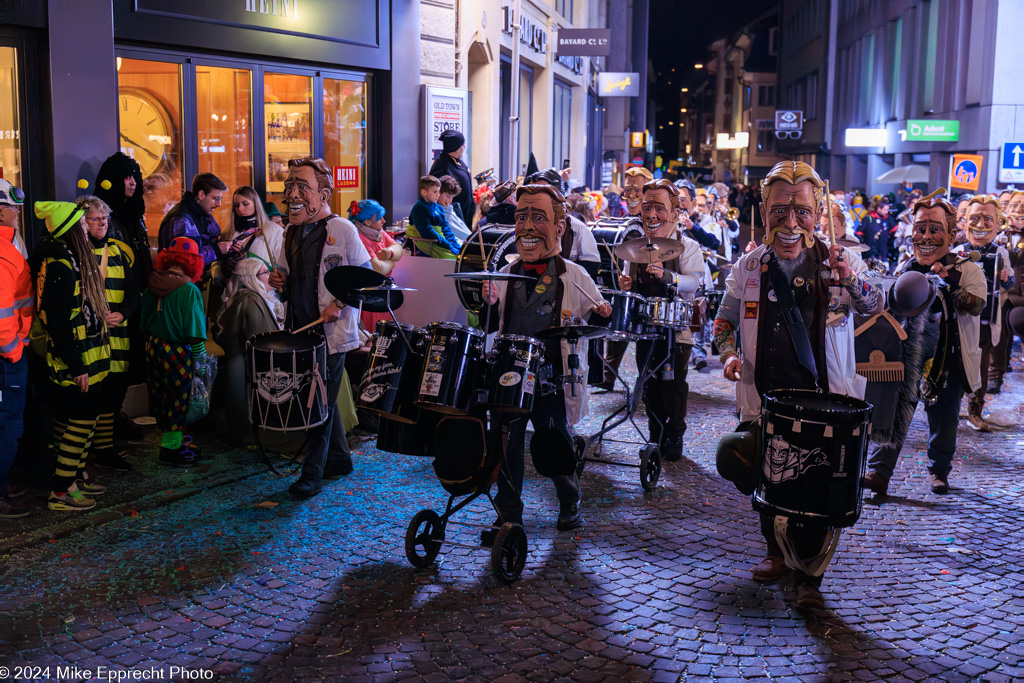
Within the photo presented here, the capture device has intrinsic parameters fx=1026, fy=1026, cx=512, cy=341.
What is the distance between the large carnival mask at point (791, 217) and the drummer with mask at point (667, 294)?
2.32 meters

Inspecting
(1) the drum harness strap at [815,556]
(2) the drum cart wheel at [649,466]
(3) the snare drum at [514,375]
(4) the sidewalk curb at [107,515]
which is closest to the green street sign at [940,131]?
(2) the drum cart wheel at [649,466]

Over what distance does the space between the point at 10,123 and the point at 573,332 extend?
211 inches

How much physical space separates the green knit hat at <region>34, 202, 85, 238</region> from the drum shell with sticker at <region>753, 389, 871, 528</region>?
4.23 meters

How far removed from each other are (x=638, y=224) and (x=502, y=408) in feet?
14.7

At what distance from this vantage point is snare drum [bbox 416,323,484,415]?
5.05m

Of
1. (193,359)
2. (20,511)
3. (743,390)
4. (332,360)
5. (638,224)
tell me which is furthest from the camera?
(638,224)

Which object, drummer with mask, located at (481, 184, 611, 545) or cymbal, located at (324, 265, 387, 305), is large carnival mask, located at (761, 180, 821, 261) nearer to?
drummer with mask, located at (481, 184, 611, 545)

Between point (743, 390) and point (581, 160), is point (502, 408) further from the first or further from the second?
point (581, 160)

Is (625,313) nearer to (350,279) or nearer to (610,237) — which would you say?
(350,279)

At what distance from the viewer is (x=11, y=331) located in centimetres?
593

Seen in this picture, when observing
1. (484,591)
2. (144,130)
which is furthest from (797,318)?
(144,130)

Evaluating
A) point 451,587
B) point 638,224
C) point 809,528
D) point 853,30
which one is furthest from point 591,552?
point 853,30

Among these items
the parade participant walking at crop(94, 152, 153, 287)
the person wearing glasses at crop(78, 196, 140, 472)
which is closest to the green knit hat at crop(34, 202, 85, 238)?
the person wearing glasses at crop(78, 196, 140, 472)

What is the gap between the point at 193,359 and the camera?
7449 mm
